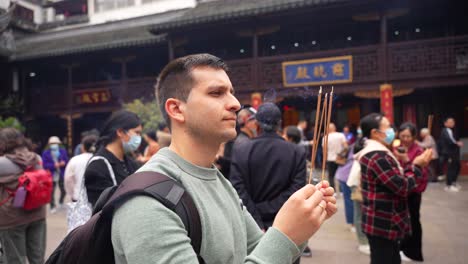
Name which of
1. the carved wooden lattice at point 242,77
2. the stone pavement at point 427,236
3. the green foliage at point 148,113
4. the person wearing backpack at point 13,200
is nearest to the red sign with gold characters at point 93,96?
the green foliage at point 148,113

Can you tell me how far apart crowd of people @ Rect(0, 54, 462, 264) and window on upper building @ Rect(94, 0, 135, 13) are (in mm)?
14385

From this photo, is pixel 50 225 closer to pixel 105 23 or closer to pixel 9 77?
pixel 9 77

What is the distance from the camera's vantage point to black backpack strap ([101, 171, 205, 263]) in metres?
0.96

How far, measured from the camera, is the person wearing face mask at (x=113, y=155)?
2.80 meters

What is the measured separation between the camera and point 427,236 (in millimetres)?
5512

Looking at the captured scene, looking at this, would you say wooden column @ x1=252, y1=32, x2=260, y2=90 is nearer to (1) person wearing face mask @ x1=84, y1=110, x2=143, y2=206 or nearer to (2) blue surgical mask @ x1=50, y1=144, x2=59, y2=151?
(2) blue surgical mask @ x1=50, y1=144, x2=59, y2=151

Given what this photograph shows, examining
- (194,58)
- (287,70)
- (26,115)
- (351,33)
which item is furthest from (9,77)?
(194,58)

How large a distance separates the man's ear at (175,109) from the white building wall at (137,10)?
18097mm

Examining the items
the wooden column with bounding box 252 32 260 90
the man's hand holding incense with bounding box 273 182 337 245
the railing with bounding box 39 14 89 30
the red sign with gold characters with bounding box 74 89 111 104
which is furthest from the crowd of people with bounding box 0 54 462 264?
the railing with bounding box 39 14 89 30

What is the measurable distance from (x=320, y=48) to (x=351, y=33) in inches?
41.1

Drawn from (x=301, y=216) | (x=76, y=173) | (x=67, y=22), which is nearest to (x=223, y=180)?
(x=301, y=216)

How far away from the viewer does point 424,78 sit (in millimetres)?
10328

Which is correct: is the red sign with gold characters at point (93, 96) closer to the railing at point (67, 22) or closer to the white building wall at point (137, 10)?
the white building wall at point (137, 10)

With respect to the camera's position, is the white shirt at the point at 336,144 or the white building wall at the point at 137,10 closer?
the white shirt at the point at 336,144
